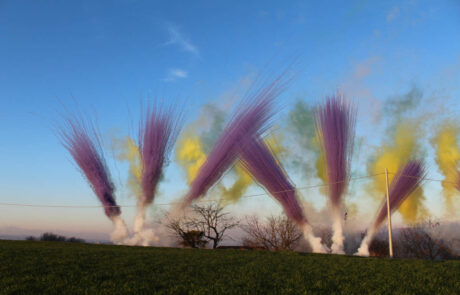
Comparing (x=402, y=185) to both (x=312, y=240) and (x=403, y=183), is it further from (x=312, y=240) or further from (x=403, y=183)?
(x=312, y=240)

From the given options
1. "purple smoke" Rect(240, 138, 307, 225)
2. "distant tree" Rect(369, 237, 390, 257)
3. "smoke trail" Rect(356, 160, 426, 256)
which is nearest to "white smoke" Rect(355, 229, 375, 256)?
"smoke trail" Rect(356, 160, 426, 256)

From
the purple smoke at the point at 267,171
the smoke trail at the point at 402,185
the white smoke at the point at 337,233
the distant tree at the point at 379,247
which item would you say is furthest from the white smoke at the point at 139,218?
the distant tree at the point at 379,247

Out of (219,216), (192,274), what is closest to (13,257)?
(192,274)

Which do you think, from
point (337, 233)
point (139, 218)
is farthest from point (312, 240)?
point (139, 218)

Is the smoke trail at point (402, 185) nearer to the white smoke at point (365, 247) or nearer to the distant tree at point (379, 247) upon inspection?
the white smoke at point (365, 247)

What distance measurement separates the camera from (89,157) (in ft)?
67.0

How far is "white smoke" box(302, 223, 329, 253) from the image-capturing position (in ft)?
59.9

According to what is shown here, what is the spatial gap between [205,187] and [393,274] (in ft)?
33.9

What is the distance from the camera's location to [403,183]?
1939 centimetres

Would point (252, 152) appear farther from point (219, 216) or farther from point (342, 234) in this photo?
point (219, 216)

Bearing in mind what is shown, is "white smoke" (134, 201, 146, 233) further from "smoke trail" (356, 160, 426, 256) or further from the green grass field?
"smoke trail" (356, 160, 426, 256)

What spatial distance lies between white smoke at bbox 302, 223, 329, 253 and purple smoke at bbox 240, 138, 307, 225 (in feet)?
5.85

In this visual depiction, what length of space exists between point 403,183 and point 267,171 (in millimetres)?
8335

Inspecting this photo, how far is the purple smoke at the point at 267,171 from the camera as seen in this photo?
1697 centimetres
